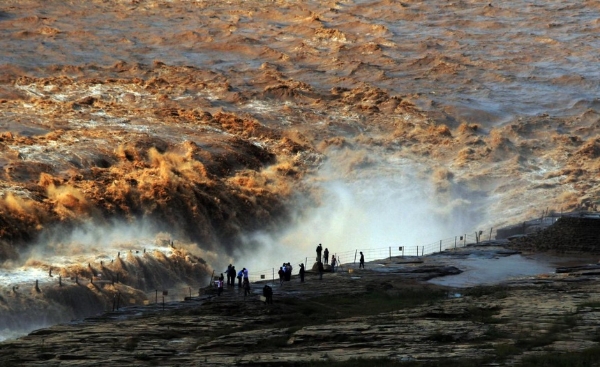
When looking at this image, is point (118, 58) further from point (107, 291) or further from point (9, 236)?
point (107, 291)

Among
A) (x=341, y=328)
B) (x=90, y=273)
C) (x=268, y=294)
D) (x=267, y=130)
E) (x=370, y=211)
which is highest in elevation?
(x=267, y=130)

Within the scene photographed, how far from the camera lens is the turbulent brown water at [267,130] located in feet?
180

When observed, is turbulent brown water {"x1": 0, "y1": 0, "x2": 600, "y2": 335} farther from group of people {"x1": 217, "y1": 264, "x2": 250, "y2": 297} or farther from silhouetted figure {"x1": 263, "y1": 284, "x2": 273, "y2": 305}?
silhouetted figure {"x1": 263, "y1": 284, "x2": 273, "y2": 305}

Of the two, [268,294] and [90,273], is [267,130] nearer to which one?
[90,273]

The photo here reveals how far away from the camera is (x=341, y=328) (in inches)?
1182

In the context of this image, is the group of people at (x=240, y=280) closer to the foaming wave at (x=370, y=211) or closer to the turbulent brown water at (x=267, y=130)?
the turbulent brown water at (x=267, y=130)

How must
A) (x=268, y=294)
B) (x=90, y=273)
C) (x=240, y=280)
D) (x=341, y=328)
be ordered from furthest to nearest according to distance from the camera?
1. (x=90, y=273)
2. (x=240, y=280)
3. (x=268, y=294)
4. (x=341, y=328)

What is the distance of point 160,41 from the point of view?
10219 cm

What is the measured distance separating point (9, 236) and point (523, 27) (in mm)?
71976

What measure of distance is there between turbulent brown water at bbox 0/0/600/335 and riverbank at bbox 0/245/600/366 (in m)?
8.36

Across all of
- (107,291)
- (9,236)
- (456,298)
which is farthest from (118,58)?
(456,298)

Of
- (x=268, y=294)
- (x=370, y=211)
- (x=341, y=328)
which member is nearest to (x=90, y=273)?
(x=268, y=294)

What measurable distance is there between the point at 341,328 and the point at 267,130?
165 ft

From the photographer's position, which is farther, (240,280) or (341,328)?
(240,280)
